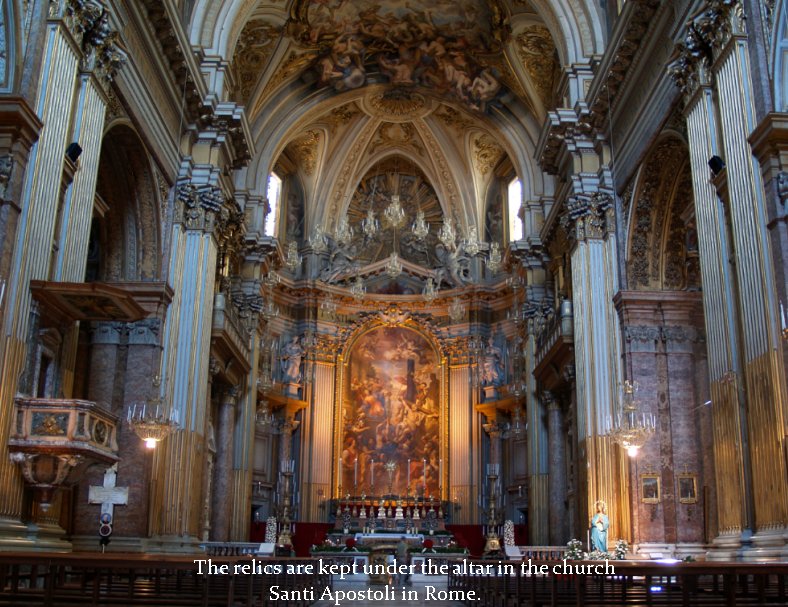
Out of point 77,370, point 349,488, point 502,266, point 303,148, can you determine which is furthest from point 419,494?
point 77,370

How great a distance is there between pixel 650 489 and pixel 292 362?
14970 mm

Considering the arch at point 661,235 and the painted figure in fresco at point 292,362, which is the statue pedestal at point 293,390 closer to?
the painted figure in fresco at point 292,362

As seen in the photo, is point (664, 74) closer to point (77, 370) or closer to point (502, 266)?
point (77, 370)

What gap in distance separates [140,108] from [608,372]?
10275 millimetres

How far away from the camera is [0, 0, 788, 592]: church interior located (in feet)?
36.6

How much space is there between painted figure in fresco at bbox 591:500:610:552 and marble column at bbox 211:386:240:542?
10.3 metres

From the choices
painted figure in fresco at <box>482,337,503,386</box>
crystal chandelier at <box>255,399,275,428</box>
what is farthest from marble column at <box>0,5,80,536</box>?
painted figure in fresco at <box>482,337,503,386</box>

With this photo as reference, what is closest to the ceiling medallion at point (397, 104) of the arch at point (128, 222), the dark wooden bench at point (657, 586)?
the arch at point (128, 222)

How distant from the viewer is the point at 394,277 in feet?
96.3

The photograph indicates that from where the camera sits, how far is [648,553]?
629 inches

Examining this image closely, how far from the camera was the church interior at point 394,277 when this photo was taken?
11.2 metres

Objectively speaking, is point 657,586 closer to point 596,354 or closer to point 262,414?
point 596,354

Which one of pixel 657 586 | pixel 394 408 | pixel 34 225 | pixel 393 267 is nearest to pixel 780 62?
pixel 657 586

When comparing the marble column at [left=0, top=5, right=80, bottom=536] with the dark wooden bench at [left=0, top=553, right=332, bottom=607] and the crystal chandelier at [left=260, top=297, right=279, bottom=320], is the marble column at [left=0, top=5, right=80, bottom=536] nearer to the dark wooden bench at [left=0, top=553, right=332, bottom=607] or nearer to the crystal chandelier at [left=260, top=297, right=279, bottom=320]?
the dark wooden bench at [left=0, top=553, right=332, bottom=607]
